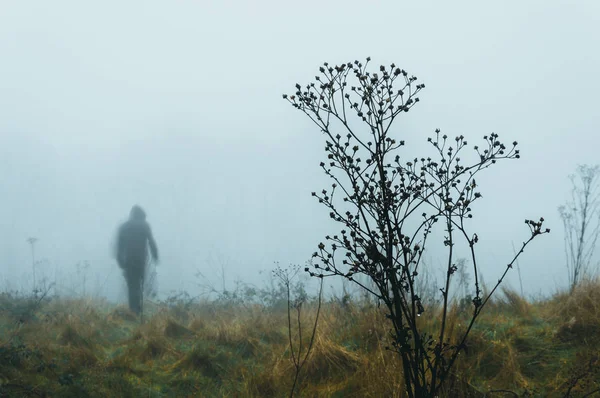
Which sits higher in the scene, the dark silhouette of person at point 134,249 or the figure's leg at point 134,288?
the dark silhouette of person at point 134,249

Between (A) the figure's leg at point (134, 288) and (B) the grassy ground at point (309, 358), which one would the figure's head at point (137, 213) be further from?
(B) the grassy ground at point (309, 358)

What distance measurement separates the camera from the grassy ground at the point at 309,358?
5.21 m

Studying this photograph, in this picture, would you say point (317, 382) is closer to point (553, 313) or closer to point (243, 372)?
point (243, 372)

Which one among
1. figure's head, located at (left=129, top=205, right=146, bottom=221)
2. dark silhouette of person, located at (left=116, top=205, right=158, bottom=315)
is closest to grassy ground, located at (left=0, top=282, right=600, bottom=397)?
dark silhouette of person, located at (left=116, top=205, right=158, bottom=315)

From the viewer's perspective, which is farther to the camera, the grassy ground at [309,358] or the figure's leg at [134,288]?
the figure's leg at [134,288]

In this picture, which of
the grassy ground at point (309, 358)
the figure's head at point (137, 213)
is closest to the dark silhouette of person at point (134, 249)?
the figure's head at point (137, 213)

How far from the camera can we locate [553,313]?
6734 mm

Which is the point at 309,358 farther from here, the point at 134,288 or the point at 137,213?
the point at 137,213

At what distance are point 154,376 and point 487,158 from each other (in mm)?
4847

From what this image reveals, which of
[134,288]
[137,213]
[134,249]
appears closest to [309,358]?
[134,288]

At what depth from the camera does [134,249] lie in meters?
12.2

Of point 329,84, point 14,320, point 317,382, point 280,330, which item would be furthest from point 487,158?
point 14,320

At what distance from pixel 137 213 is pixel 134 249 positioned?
84 centimetres

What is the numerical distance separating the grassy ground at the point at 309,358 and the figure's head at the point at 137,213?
169 inches
